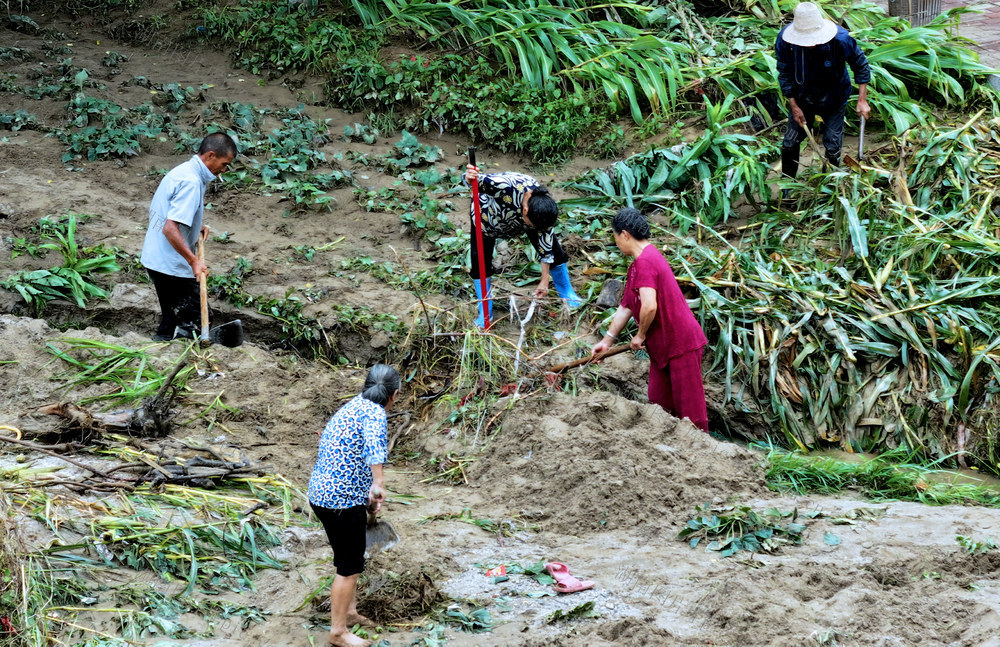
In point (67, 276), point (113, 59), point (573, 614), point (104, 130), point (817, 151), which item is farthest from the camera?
point (113, 59)

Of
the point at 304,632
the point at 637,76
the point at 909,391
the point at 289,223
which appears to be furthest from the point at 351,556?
the point at 637,76

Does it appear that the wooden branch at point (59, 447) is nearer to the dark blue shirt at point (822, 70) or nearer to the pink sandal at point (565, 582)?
the pink sandal at point (565, 582)

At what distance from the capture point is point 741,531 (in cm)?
466

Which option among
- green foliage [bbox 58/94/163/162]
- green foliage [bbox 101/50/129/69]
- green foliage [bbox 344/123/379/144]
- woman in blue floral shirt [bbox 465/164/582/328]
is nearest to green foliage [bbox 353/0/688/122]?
green foliage [bbox 344/123/379/144]

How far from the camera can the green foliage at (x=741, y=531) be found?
4.58 meters

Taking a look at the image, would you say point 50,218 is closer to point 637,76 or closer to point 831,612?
point 637,76

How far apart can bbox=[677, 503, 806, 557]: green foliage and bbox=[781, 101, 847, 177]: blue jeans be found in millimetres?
3730

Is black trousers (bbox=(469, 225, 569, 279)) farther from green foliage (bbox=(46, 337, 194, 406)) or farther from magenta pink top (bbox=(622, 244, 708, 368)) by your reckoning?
green foliage (bbox=(46, 337, 194, 406))

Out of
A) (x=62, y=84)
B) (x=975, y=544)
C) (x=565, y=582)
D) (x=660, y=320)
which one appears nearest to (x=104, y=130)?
(x=62, y=84)

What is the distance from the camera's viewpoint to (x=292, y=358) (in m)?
6.48

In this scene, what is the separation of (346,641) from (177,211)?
3.00m

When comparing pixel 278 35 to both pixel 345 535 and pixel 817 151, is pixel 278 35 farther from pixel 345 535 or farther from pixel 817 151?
pixel 345 535

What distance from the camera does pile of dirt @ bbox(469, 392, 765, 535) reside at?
4961 mm

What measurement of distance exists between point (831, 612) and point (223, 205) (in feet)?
19.0
